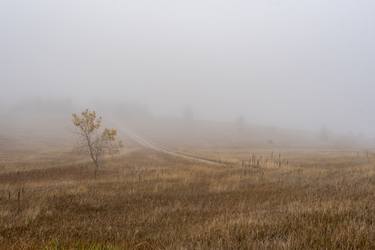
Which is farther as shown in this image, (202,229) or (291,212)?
(291,212)

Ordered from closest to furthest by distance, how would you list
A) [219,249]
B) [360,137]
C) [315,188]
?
[219,249] → [315,188] → [360,137]

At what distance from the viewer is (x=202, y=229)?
28.5 ft

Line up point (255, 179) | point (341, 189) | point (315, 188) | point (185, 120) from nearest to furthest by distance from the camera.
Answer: point (341, 189) → point (315, 188) → point (255, 179) → point (185, 120)

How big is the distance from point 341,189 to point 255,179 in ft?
24.0

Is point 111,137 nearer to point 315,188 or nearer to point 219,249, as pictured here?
point 315,188

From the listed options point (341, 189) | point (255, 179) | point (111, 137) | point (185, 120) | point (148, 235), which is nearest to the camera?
point (148, 235)

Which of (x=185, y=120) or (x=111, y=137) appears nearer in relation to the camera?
(x=111, y=137)

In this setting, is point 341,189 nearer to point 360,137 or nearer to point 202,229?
point 202,229

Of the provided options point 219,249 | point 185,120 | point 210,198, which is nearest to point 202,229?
point 219,249

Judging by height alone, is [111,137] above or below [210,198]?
above

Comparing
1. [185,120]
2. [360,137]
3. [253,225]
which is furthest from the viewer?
[185,120]

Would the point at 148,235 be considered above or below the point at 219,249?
below

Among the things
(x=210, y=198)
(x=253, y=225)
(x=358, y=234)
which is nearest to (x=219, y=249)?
(x=253, y=225)

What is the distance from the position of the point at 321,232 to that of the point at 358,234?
2.25 ft
